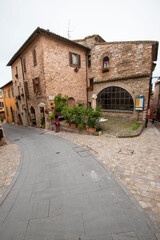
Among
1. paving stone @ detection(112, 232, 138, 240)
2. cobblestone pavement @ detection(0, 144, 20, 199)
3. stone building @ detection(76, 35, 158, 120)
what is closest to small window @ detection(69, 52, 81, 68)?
stone building @ detection(76, 35, 158, 120)

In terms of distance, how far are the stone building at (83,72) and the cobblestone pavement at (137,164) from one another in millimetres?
5843

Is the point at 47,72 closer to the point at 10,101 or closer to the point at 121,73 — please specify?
the point at 121,73

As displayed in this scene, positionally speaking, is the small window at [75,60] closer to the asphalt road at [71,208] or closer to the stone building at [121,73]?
the stone building at [121,73]

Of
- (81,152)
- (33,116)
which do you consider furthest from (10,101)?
(81,152)

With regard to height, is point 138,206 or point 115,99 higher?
point 115,99

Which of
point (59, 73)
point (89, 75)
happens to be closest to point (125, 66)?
point (89, 75)

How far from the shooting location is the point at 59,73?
11094 millimetres

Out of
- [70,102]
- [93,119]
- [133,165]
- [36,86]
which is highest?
[36,86]

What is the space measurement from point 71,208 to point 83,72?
45.2 ft

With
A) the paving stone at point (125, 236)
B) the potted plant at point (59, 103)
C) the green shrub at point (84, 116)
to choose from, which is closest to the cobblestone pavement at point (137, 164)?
the paving stone at point (125, 236)

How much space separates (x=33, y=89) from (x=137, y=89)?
1087 cm

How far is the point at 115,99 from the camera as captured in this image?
12.3 meters

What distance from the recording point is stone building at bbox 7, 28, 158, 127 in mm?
10008

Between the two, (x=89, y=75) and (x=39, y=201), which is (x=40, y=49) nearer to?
(x=89, y=75)
